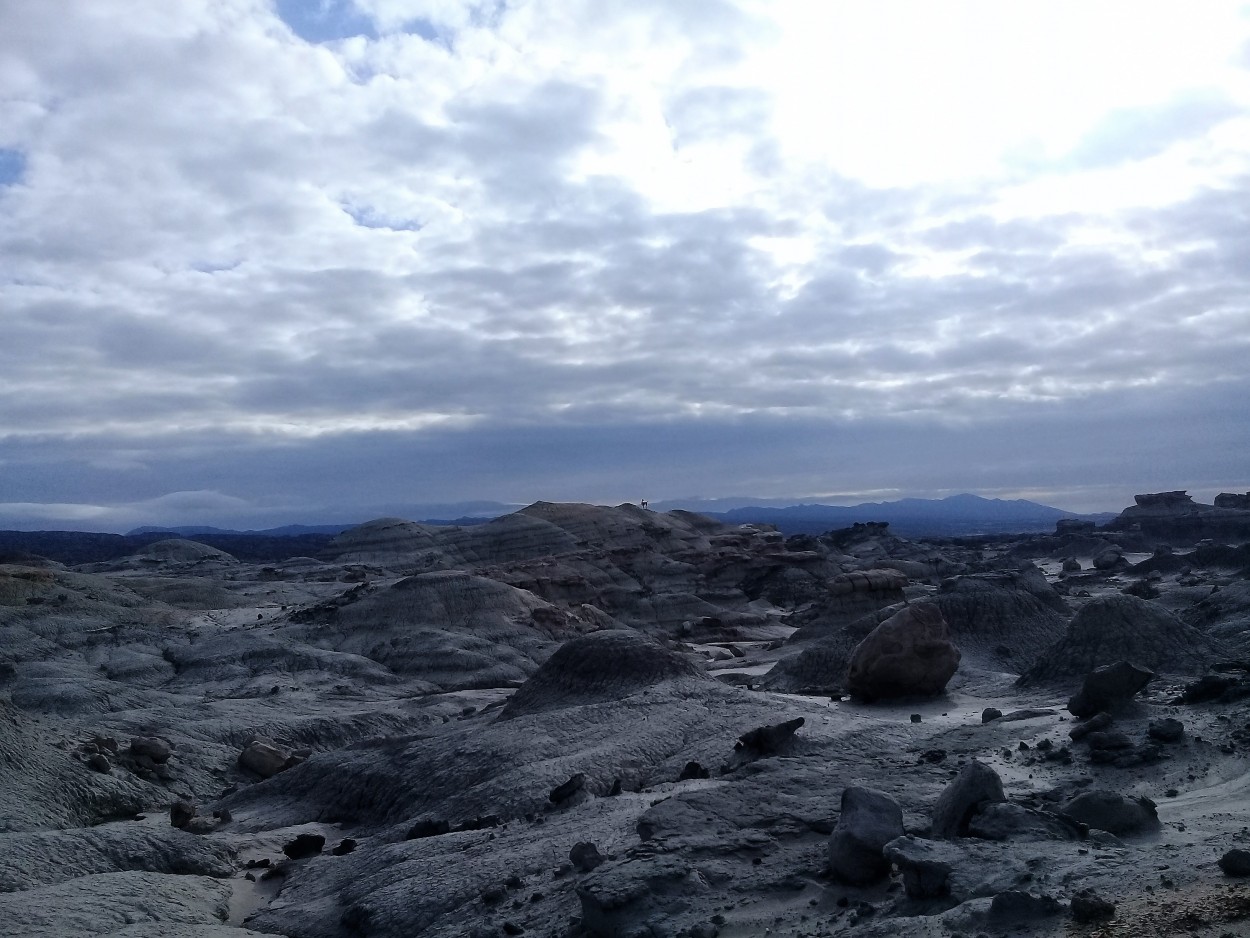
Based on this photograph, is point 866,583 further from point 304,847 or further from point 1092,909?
point 1092,909

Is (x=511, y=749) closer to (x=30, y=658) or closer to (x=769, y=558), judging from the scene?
(x=30, y=658)

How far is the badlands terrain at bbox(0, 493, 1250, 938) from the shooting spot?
250 inches

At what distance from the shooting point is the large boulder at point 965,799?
704 cm

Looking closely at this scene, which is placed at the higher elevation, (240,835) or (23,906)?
(23,906)

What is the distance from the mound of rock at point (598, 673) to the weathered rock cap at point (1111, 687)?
238 inches

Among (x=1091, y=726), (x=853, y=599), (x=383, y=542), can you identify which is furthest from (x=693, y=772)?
(x=383, y=542)

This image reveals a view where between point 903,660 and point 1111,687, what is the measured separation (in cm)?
463

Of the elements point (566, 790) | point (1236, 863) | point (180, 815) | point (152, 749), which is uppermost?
point (1236, 863)

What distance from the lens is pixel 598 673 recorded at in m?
15.7

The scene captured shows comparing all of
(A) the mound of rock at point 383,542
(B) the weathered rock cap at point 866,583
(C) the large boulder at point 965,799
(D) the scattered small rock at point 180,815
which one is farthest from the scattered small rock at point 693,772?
(A) the mound of rock at point 383,542

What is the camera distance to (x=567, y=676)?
15.8 meters

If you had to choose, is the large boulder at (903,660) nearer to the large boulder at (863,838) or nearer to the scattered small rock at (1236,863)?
the large boulder at (863,838)

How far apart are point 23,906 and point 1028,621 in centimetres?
1887

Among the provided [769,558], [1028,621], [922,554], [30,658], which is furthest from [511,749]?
[922,554]
